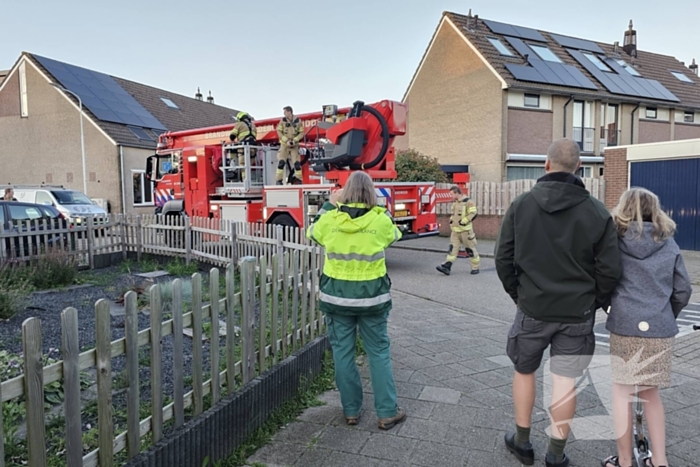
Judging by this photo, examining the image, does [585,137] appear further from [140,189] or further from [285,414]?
[285,414]

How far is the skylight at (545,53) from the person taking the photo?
25484mm

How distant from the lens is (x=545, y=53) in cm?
2594

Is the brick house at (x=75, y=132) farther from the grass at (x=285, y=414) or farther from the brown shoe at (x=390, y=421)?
the brown shoe at (x=390, y=421)

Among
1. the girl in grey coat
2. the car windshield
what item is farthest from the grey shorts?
the car windshield

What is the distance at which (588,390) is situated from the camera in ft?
14.2

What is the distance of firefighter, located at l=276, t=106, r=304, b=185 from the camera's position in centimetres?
1223

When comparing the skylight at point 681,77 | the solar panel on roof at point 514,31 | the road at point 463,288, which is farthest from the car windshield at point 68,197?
the skylight at point 681,77

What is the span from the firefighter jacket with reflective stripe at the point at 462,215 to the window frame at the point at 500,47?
51.2 feet

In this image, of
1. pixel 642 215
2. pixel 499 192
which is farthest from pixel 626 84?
pixel 642 215

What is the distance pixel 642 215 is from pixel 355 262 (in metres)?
1.72

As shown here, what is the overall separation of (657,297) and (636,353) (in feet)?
1.06

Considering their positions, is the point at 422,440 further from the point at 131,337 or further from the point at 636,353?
the point at 131,337

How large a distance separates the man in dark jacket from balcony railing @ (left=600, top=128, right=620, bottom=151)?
24.9m

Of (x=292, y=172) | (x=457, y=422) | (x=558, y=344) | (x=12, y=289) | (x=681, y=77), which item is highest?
(x=681, y=77)
